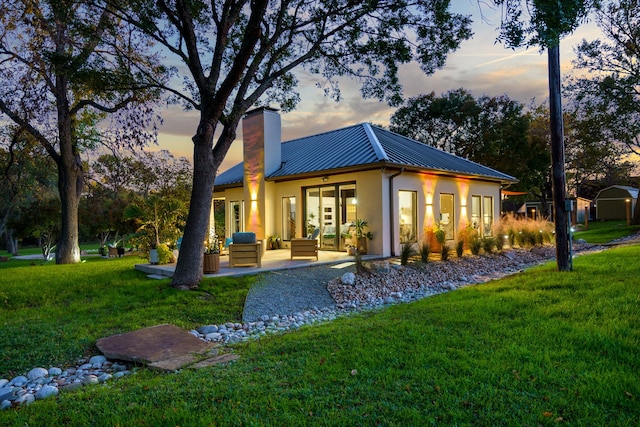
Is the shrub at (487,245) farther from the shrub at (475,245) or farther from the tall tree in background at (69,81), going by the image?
the tall tree in background at (69,81)

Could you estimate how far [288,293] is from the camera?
781cm

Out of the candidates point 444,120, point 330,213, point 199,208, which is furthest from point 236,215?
point 444,120

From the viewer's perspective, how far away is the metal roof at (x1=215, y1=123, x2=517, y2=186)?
468 inches

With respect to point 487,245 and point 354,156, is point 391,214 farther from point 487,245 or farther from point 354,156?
point 487,245

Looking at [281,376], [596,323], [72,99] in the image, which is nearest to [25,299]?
[281,376]

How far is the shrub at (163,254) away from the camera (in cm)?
1062

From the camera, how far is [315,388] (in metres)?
3.14

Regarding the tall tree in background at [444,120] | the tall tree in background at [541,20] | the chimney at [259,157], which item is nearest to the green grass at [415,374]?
the tall tree in background at [541,20]

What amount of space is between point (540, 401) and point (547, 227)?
14552mm

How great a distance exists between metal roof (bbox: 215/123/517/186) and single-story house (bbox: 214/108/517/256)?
5 centimetres

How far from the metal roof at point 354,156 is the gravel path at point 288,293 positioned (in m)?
3.95

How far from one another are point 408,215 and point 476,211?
4.56 meters

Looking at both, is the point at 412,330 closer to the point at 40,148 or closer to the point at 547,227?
the point at 547,227

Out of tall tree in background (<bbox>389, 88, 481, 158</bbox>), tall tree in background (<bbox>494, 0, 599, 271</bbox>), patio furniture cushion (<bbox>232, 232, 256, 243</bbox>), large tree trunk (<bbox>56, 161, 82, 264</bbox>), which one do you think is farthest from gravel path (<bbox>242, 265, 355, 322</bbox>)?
tall tree in background (<bbox>389, 88, 481, 158</bbox>)
